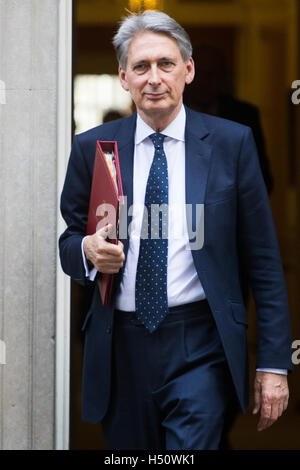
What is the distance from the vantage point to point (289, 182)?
4336 mm

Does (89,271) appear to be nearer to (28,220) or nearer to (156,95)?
(156,95)

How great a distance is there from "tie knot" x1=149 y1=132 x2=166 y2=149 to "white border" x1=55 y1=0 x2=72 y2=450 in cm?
82

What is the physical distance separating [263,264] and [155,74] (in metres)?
0.82

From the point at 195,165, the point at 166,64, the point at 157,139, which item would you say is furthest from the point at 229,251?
the point at 166,64

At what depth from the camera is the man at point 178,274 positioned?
314cm

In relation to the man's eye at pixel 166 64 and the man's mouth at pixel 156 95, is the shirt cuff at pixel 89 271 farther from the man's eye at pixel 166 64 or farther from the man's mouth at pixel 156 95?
the man's eye at pixel 166 64

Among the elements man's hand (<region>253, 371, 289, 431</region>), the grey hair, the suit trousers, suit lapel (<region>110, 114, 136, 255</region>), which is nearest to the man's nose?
the grey hair

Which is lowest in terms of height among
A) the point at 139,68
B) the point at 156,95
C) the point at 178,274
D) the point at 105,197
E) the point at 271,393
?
the point at 271,393

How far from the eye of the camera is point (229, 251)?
3221mm

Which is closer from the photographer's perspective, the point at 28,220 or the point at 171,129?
the point at 171,129

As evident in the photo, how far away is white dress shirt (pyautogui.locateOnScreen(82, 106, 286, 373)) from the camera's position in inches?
124

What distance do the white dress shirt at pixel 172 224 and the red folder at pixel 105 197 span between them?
0.34 feet

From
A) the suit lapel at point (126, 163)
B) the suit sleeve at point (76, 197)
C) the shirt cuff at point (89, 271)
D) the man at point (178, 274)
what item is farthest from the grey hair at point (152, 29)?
the shirt cuff at point (89, 271)
